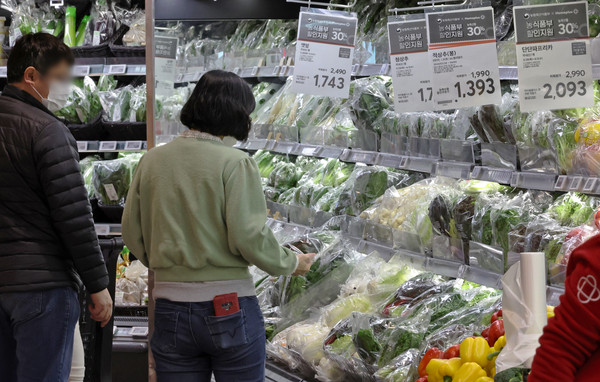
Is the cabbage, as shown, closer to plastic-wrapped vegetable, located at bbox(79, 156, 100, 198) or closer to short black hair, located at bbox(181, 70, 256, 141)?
short black hair, located at bbox(181, 70, 256, 141)

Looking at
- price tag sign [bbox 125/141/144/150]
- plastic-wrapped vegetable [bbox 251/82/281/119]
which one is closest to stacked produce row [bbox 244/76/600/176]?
plastic-wrapped vegetable [bbox 251/82/281/119]

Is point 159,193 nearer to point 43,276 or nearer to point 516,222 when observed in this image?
point 43,276

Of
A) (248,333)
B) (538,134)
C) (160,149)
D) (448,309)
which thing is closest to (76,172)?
(160,149)

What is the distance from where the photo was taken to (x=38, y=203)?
2.89 meters

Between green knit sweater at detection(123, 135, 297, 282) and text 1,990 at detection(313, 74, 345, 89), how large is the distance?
58.3 inches

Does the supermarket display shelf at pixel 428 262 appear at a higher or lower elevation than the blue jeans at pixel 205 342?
higher

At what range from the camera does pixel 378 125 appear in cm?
418

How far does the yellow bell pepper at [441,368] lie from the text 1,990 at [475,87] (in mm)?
1334

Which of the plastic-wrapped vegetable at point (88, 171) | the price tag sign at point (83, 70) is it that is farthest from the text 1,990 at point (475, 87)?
the price tag sign at point (83, 70)

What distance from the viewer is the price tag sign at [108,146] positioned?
19.0 feet

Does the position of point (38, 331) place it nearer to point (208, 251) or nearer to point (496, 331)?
point (208, 251)

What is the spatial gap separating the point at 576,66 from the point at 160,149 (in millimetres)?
1513

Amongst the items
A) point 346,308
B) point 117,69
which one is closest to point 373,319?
point 346,308

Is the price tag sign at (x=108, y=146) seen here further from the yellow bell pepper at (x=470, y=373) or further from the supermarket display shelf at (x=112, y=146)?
the yellow bell pepper at (x=470, y=373)
